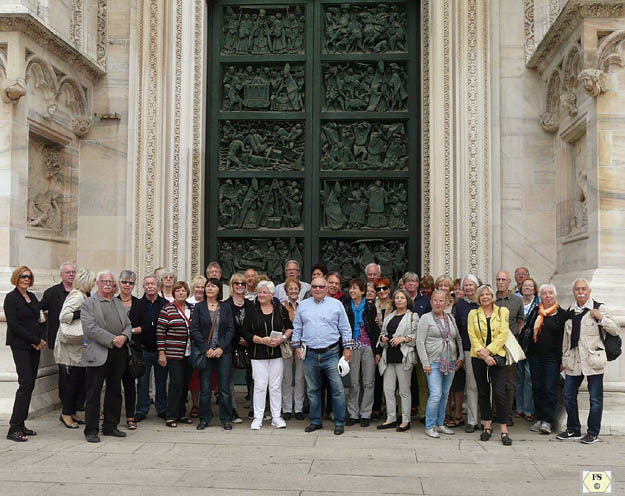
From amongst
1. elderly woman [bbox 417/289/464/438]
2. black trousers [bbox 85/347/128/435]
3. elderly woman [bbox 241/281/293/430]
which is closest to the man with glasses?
black trousers [bbox 85/347/128/435]

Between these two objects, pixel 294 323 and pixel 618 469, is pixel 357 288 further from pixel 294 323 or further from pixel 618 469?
pixel 618 469

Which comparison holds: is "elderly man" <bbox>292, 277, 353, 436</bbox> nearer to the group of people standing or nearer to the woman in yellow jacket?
the group of people standing

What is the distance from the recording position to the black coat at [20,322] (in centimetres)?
823

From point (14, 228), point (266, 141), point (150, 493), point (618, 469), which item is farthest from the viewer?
point (266, 141)

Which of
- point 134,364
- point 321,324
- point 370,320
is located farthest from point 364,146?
point 134,364

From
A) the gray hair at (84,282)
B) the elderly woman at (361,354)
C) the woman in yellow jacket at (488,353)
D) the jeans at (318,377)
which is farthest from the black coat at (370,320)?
the gray hair at (84,282)

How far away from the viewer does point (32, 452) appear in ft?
24.6

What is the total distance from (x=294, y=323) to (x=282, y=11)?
630cm

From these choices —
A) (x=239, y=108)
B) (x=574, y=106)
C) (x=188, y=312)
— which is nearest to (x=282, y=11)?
(x=239, y=108)

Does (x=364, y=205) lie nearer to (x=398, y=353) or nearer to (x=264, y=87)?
(x=264, y=87)

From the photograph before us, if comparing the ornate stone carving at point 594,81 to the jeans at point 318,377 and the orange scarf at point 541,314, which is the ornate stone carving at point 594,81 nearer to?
the orange scarf at point 541,314

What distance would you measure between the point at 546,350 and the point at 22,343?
5.91m

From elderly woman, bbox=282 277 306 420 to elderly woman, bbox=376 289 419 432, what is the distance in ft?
3.44

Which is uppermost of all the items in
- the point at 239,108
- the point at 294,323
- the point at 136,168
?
the point at 239,108
